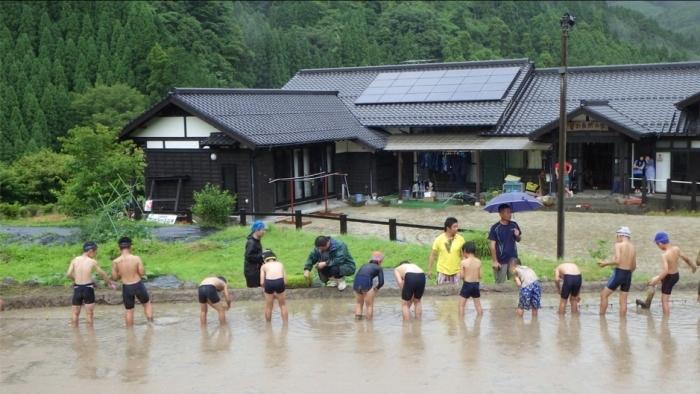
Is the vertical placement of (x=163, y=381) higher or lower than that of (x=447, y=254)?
lower

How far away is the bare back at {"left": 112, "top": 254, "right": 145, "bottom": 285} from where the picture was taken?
11.2m

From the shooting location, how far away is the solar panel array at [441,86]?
28266 mm

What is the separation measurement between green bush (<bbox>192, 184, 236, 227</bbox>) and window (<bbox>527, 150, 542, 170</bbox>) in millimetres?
11054

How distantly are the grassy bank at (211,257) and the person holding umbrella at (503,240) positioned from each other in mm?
844

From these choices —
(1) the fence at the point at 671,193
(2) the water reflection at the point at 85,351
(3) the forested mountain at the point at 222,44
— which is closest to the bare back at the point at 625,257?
(2) the water reflection at the point at 85,351

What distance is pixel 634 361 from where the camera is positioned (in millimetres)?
8930

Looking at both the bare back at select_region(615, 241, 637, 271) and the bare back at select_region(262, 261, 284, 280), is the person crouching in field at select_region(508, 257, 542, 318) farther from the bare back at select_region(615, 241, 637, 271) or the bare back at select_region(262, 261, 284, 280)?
the bare back at select_region(262, 261, 284, 280)

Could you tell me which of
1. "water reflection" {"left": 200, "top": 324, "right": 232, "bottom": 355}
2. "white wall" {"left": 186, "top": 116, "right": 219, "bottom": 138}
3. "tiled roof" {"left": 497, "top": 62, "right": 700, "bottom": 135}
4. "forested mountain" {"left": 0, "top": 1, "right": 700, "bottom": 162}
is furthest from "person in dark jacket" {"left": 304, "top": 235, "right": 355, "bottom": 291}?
"forested mountain" {"left": 0, "top": 1, "right": 700, "bottom": 162}

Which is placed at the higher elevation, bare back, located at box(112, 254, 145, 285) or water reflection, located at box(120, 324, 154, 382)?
bare back, located at box(112, 254, 145, 285)

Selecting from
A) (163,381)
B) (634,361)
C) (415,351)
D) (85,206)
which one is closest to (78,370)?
(163,381)

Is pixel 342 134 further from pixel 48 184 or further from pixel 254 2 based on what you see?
pixel 254 2

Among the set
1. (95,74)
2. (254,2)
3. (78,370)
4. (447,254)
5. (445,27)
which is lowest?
(78,370)

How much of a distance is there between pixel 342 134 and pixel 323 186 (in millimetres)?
1856

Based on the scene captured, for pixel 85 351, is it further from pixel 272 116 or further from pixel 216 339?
pixel 272 116
